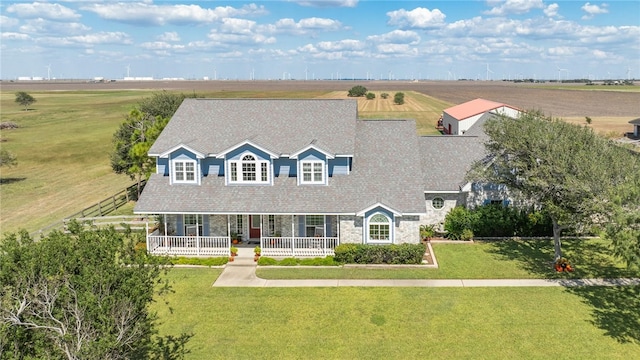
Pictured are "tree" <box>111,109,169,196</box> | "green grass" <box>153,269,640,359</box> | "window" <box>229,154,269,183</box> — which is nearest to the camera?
"green grass" <box>153,269,640,359</box>

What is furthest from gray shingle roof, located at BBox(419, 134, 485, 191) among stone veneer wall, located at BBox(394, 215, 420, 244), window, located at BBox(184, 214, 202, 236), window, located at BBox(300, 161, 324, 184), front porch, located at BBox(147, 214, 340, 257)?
window, located at BBox(184, 214, 202, 236)

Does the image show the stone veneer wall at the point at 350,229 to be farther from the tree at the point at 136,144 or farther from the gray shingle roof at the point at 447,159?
the tree at the point at 136,144

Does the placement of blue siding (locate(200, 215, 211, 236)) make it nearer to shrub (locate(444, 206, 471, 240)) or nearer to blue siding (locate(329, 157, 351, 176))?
blue siding (locate(329, 157, 351, 176))

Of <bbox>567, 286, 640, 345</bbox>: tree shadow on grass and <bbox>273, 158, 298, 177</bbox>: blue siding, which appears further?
<bbox>273, 158, 298, 177</bbox>: blue siding

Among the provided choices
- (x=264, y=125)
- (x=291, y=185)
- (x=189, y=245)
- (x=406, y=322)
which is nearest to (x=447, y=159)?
(x=291, y=185)

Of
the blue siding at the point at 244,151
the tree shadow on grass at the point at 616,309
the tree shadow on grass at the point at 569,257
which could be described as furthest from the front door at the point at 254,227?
the tree shadow on grass at the point at 616,309

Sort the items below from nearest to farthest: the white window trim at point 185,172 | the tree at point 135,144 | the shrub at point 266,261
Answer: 1. the shrub at point 266,261
2. the white window trim at point 185,172
3. the tree at point 135,144

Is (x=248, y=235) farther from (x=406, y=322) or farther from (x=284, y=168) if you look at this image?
(x=406, y=322)
